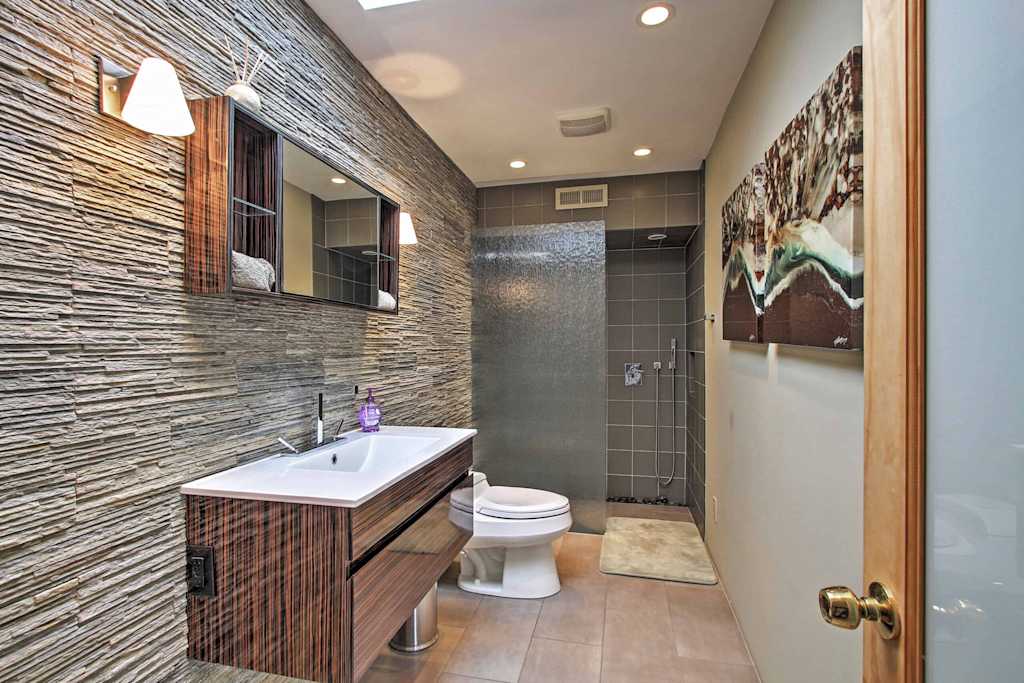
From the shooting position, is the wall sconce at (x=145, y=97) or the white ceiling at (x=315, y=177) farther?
the white ceiling at (x=315, y=177)

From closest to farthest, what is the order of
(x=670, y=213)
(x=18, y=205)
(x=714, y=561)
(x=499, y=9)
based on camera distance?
(x=18, y=205), (x=499, y=9), (x=714, y=561), (x=670, y=213)

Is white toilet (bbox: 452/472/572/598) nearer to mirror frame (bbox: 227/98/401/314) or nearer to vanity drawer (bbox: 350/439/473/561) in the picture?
vanity drawer (bbox: 350/439/473/561)

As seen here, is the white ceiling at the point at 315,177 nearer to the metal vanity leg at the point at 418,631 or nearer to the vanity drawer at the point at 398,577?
the vanity drawer at the point at 398,577

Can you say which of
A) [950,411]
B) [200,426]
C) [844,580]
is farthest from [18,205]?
[844,580]

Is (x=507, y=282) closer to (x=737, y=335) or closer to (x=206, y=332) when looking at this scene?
(x=737, y=335)

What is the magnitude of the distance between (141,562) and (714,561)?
268cm

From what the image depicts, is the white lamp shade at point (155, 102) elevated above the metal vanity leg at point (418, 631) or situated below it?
above

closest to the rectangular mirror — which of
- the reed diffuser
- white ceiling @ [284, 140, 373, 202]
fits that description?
white ceiling @ [284, 140, 373, 202]

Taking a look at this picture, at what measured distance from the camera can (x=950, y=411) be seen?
521 millimetres

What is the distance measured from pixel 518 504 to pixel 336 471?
1.35 m

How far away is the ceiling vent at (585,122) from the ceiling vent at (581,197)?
0.72 m

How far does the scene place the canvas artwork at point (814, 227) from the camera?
3.50ft

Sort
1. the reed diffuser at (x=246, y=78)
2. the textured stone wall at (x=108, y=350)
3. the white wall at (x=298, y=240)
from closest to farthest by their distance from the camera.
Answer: the textured stone wall at (x=108, y=350) < the reed diffuser at (x=246, y=78) < the white wall at (x=298, y=240)

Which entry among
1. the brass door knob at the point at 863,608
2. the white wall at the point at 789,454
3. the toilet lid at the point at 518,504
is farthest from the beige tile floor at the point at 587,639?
the brass door knob at the point at 863,608
